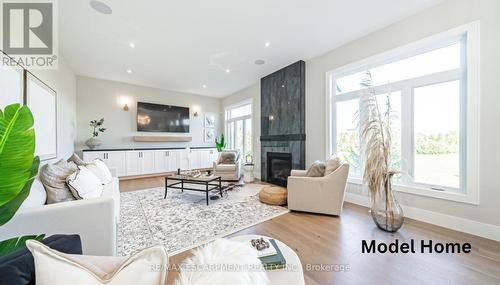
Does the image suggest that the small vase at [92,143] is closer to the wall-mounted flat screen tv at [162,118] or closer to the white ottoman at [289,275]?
the wall-mounted flat screen tv at [162,118]

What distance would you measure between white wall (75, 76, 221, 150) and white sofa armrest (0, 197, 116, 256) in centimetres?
476

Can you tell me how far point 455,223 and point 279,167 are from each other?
3013mm

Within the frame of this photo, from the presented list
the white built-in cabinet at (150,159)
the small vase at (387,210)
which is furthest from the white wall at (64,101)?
the small vase at (387,210)

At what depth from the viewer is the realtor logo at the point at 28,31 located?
2.08 metres

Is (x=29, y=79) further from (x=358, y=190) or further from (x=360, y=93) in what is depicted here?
(x=358, y=190)

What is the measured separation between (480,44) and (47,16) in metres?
5.34

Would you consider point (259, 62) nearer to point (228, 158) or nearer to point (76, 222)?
point (228, 158)

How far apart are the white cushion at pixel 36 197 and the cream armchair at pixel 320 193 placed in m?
2.64

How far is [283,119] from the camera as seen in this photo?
4.61m

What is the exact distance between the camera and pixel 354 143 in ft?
11.1

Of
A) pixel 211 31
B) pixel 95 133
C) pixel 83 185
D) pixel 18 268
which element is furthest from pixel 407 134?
pixel 95 133

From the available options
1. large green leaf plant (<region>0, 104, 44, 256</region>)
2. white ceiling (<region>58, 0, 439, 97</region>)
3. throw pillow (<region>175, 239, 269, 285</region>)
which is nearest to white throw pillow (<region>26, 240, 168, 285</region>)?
throw pillow (<region>175, 239, 269, 285</region>)

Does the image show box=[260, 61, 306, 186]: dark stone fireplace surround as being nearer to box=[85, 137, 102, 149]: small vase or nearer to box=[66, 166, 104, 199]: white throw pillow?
box=[66, 166, 104, 199]: white throw pillow

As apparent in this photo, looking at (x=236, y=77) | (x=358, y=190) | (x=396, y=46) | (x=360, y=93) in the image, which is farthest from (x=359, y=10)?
(x=236, y=77)
